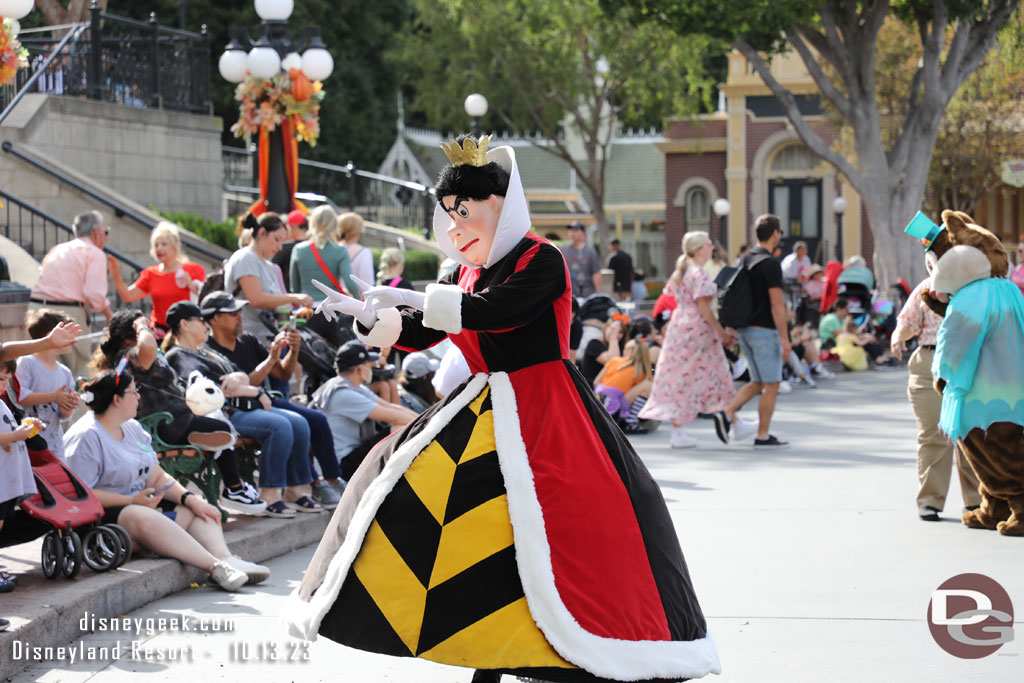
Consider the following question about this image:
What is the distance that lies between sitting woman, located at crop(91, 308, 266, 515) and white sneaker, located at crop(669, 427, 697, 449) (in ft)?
16.7

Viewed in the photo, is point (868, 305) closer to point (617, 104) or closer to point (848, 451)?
point (848, 451)

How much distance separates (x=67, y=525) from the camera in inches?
224

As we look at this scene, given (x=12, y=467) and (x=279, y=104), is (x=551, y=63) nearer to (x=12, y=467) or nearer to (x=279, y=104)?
(x=279, y=104)

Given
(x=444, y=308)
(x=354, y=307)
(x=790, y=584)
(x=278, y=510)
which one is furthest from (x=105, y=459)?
(x=790, y=584)

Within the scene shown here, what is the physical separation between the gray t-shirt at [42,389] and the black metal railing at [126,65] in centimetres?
1067

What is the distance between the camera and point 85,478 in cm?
613

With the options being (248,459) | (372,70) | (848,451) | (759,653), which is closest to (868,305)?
(848,451)

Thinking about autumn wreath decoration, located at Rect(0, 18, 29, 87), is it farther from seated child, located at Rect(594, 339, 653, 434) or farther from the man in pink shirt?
seated child, located at Rect(594, 339, 653, 434)

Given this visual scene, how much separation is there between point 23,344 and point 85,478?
1005 millimetres

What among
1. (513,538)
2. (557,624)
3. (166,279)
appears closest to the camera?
(557,624)

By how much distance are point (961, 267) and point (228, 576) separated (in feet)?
13.5

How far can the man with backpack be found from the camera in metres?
10.6

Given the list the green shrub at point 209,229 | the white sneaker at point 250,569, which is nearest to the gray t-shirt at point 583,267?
the green shrub at point 209,229

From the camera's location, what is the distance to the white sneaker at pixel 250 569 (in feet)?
21.0
